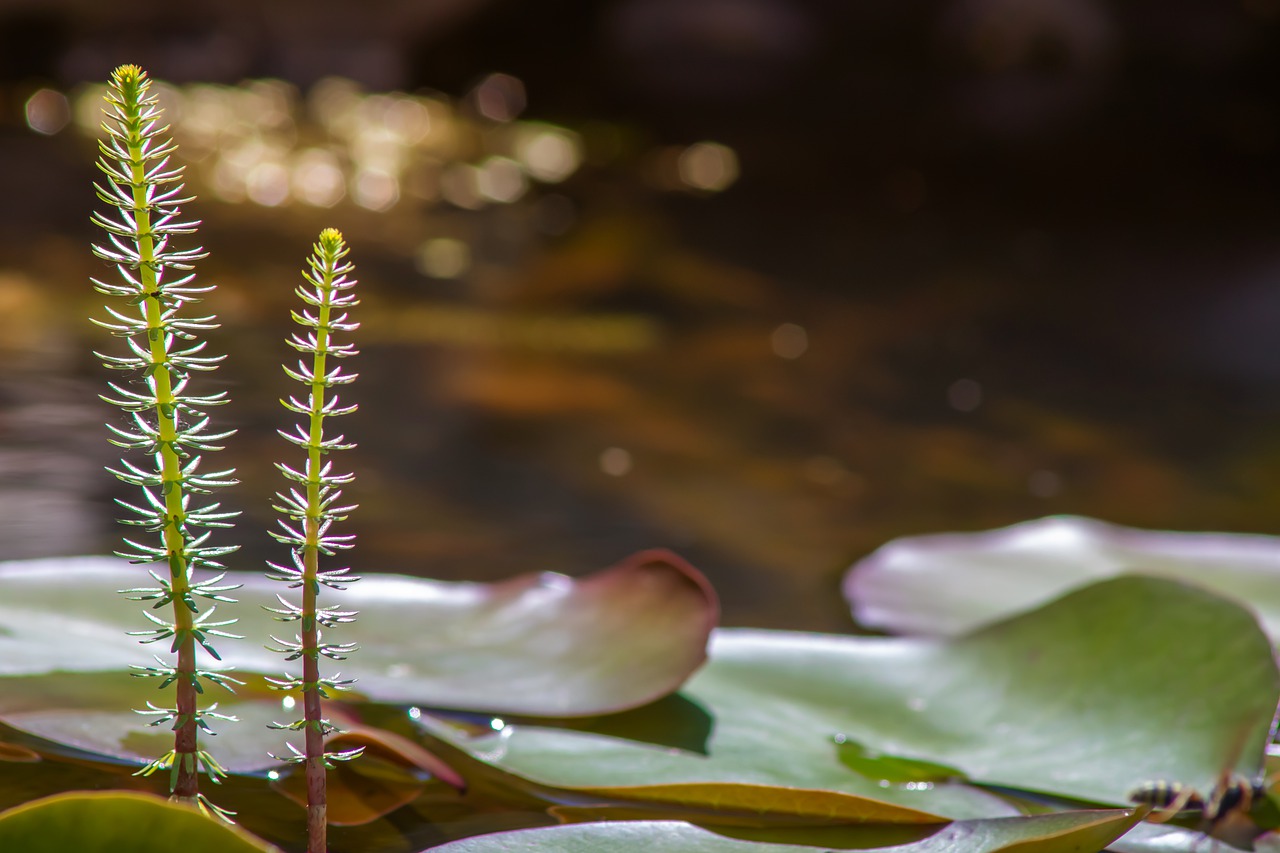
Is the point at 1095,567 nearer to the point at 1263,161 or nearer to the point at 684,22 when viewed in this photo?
the point at 1263,161

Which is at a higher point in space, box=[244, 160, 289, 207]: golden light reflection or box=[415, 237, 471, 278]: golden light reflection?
box=[244, 160, 289, 207]: golden light reflection

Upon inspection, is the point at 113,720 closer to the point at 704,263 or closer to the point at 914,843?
the point at 914,843

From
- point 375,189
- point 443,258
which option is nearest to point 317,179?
point 375,189

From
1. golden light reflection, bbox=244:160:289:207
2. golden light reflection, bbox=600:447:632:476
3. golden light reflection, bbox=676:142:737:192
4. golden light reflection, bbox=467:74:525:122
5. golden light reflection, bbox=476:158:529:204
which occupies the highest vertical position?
golden light reflection, bbox=467:74:525:122

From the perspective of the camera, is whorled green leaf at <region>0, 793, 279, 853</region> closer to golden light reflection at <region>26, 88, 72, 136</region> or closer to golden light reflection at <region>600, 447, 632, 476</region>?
golden light reflection at <region>600, 447, 632, 476</region>

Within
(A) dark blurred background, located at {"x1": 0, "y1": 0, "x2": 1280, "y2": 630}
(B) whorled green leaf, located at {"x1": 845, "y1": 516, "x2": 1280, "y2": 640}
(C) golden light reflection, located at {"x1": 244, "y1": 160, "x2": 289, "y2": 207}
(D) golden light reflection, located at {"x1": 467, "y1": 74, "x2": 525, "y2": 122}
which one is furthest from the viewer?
A: (D) golden light reflection, located at {"x1": 467, "y1": 74, "x2": 525, "y2": 122}

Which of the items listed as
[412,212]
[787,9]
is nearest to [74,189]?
[412,212]

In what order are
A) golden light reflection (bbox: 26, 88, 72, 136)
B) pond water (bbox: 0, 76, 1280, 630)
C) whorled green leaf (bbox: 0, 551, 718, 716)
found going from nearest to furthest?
whorled green leaf (bbox: 0, 551, 718, 716)
pond water (bbox: 0, 76, 1280, 630)
golden light reflection (bbox: 26, 88, 72, 136)

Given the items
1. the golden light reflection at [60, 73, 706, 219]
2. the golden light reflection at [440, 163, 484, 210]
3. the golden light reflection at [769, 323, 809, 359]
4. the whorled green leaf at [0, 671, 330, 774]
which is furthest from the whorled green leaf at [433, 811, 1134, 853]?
the golden light reflection at [440, 163, 484, 210]
